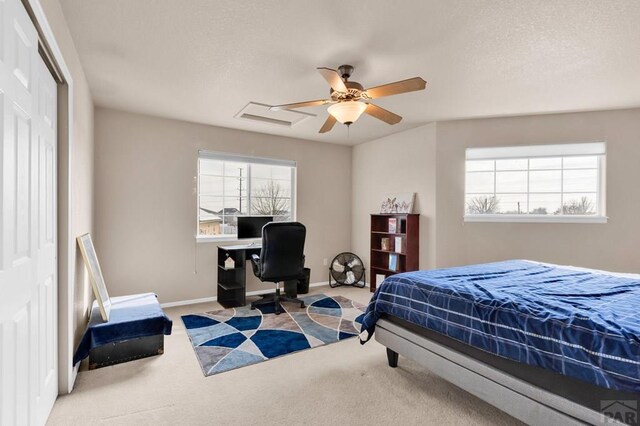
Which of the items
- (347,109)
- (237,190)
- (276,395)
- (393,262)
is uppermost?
(347,109)

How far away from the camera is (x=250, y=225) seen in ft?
14.3

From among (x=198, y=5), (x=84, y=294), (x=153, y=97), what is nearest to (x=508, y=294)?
(x=198, y=5)

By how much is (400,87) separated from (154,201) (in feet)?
10.8

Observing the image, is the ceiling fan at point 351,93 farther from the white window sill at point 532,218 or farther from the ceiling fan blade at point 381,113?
the white window sill at point 532,218

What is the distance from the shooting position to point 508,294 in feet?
6.30

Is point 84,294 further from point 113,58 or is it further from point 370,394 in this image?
point 370,394

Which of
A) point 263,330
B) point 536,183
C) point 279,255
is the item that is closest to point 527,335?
point 263,330

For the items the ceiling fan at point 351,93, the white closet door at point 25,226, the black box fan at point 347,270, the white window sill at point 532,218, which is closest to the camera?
the white closet door at point 25,226

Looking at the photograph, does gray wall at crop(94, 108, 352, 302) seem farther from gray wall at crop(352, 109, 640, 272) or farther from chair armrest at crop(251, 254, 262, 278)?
gray wall at crop(352, 109, 640, 272)

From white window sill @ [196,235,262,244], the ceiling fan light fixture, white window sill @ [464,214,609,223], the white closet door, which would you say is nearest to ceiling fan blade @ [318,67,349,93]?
the ceiling fan light fixture

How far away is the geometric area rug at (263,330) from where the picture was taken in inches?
104

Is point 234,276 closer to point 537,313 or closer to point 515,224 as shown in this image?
point 537,313

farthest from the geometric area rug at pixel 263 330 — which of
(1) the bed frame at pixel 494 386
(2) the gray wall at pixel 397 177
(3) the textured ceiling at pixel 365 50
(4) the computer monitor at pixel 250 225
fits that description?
(3) the textured ceiling at pixel 365 50

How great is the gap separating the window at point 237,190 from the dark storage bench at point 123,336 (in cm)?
173
